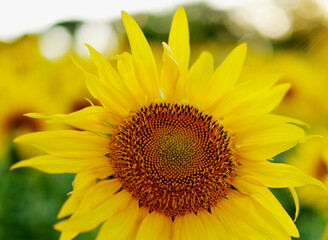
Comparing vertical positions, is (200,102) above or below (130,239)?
above

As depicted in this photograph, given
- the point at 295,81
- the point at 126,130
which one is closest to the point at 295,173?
the point at 126,130

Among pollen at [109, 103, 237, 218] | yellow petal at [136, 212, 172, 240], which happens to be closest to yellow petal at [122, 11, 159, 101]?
pollen at [109, 103, 237, 218]

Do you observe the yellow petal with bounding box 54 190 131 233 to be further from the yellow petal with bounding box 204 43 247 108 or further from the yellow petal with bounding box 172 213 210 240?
the yellow petal with bounding box 204 43 247 108

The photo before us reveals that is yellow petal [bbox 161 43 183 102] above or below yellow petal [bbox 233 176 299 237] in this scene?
above

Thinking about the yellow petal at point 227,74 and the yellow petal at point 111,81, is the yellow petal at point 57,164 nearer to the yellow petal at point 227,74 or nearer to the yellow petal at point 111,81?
the yellow petal at point 111,81

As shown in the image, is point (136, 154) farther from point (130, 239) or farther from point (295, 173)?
point (295, 173)

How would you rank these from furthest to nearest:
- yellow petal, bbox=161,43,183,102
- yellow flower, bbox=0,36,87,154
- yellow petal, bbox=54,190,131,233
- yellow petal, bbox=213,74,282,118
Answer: yellow flower, bbox=0,36,87,154, yellow petal, bbox=213,74,282,118, yellow petal, bbox=161,43,183,102, yellow petal, bbox=54,190,131,233

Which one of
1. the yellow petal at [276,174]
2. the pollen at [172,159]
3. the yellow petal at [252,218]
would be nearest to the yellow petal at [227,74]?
the pollen at [172,159]
